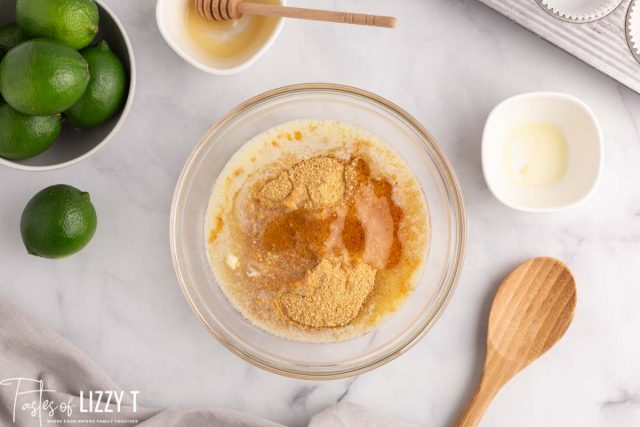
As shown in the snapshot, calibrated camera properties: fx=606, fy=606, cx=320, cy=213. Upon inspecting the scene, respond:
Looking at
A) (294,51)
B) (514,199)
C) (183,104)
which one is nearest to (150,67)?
(183,104)

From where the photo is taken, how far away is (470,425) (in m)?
1.81

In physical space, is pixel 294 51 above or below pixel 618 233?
above

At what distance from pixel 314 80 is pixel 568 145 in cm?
79

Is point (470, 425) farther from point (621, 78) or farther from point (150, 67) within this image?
point (150, 67)

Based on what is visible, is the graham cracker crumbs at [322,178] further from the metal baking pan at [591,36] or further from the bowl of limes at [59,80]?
the metal baking pan at [591,36]

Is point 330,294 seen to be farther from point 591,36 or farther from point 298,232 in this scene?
point 591,36

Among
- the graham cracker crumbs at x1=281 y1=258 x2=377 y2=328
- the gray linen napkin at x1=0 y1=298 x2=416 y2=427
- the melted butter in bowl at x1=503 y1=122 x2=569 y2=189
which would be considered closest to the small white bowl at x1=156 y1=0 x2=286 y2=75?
the graham cracker crumbs at x1=281 y1=258 x2=377 y2=328

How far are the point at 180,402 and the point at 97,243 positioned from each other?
0.55m

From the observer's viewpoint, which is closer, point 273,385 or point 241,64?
point 241,64

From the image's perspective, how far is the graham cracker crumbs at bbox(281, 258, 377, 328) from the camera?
170 centimetres

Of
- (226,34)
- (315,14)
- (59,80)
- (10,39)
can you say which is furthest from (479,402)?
(10,39)

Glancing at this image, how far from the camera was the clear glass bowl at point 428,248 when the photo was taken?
1798mm

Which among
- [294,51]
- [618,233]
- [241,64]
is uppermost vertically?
[294,51]

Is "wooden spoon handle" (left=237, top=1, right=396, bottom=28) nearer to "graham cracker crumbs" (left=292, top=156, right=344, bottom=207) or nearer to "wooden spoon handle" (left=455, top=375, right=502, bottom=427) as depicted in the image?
"graham cracker crumbs" (left=292, top=156, right=344, bottom=207)
